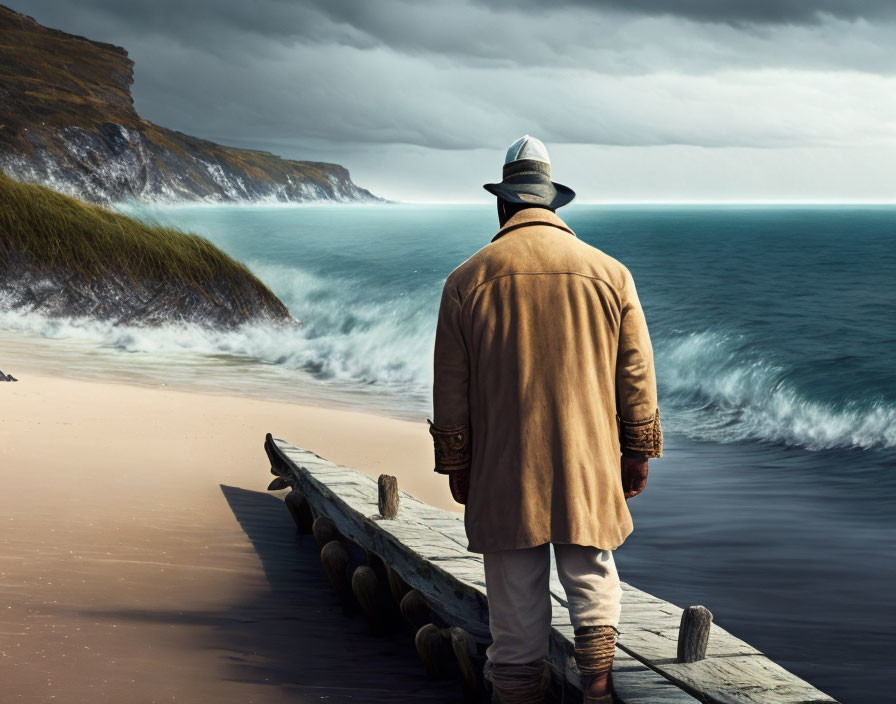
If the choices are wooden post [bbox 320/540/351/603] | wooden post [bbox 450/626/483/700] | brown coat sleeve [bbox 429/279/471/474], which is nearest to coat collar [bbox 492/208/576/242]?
brown coat sleeve [bbox 429/279/471/474]

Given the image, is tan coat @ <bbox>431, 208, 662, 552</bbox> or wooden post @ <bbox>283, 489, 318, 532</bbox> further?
wooden post @ <bbox>283, 489, 318, 532</bbox>

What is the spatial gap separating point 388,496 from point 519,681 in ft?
9.36

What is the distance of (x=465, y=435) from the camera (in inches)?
149

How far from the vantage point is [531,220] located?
3879 mm

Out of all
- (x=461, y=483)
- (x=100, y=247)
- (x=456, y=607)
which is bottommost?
(x=456, y=607)

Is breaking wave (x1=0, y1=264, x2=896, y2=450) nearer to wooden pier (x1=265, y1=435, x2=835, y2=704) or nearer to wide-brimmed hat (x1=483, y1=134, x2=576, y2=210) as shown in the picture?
wooden pier (x1=265, y1=435, x2=835, y2=704)

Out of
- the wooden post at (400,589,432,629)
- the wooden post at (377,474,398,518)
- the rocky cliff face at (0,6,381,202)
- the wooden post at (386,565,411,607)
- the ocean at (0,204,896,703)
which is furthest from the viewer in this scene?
the rocky cliff face at (0,6,381,202)

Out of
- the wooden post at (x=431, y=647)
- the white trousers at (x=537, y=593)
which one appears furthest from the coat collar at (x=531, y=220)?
the wooden post at (x=431, y=647)

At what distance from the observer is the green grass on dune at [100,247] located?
74.3 feet

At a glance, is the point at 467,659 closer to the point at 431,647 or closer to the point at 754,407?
the point at 431,647

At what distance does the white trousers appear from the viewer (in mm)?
3805

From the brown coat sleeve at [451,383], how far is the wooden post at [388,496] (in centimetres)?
291

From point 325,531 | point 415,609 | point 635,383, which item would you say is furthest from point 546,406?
point 325,531

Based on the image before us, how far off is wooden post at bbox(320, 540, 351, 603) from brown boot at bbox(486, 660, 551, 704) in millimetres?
3017
